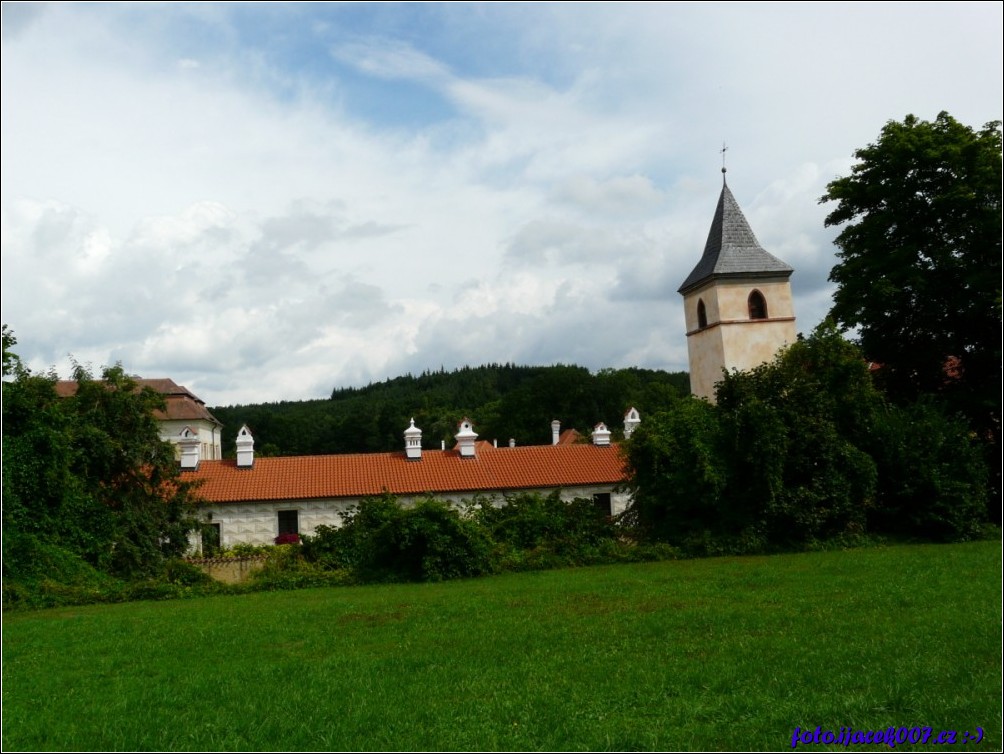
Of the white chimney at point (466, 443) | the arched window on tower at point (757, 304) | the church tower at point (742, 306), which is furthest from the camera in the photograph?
the arched window on tower at point (757, 304)

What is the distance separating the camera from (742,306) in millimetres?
36344

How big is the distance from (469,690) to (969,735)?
429cm

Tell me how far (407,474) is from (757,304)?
16.3 metres

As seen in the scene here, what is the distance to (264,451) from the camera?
3730 inches

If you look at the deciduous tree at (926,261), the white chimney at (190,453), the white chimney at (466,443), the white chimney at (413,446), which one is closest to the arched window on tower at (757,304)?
the deciduous tree at (926,261)

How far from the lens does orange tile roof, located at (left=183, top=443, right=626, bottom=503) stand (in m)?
30.2

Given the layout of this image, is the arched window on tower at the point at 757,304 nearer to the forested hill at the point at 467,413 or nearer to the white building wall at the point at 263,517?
the white building wall at the point at 263,517

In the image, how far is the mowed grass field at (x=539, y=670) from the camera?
6.96 metres

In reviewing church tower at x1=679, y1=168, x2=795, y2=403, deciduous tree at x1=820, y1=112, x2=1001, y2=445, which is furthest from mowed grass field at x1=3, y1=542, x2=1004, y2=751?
church tower at x1=679, y1=168, x2=795, y2=403

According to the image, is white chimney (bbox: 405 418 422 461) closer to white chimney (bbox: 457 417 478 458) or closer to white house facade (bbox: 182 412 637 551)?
white house facade (bbox: 182 412 637 551)

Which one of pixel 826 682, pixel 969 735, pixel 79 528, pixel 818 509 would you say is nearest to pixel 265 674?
pixel 826 682

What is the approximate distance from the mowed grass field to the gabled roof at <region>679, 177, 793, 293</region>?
71.5 ft

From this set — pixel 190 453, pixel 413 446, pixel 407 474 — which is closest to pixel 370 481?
pixel 407 474

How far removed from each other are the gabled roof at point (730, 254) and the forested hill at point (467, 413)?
27.6 metres
